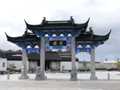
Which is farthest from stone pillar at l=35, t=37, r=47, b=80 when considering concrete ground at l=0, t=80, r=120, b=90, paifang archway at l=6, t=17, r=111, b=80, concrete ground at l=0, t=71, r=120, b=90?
concrete ground at l=0, t=80, r=120, b=90

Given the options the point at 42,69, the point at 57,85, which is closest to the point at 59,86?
the point at 57,85

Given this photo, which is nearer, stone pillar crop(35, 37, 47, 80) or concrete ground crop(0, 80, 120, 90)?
concrete ground crop(0, 80, 120, 90)

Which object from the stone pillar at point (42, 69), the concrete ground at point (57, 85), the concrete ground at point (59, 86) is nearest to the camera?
the concrete ground at point (59, 86)

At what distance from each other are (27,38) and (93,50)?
25.7 ft

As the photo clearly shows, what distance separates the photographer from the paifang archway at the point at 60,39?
40.8m

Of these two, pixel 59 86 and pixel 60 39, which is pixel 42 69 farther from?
pixel 59 86

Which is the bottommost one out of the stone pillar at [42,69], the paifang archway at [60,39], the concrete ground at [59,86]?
the concrete ground at [59,86]

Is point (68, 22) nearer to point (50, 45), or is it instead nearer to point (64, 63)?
point (50, 45)

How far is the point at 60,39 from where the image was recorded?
41812 millimetres

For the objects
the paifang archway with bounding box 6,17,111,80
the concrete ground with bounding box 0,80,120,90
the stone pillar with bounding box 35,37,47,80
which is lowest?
the concrete ground with bounding box 0,80,120,90

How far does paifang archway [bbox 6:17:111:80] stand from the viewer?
4078 centimetres

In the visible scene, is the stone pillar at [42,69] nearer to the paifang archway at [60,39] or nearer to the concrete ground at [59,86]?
the paifang archway at [60,39]

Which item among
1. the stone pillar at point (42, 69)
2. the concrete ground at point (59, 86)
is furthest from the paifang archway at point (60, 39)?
the concrete ground at point (59, 86)

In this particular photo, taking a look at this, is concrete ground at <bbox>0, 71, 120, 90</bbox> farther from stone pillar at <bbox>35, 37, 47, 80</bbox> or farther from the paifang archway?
the paifang archway
